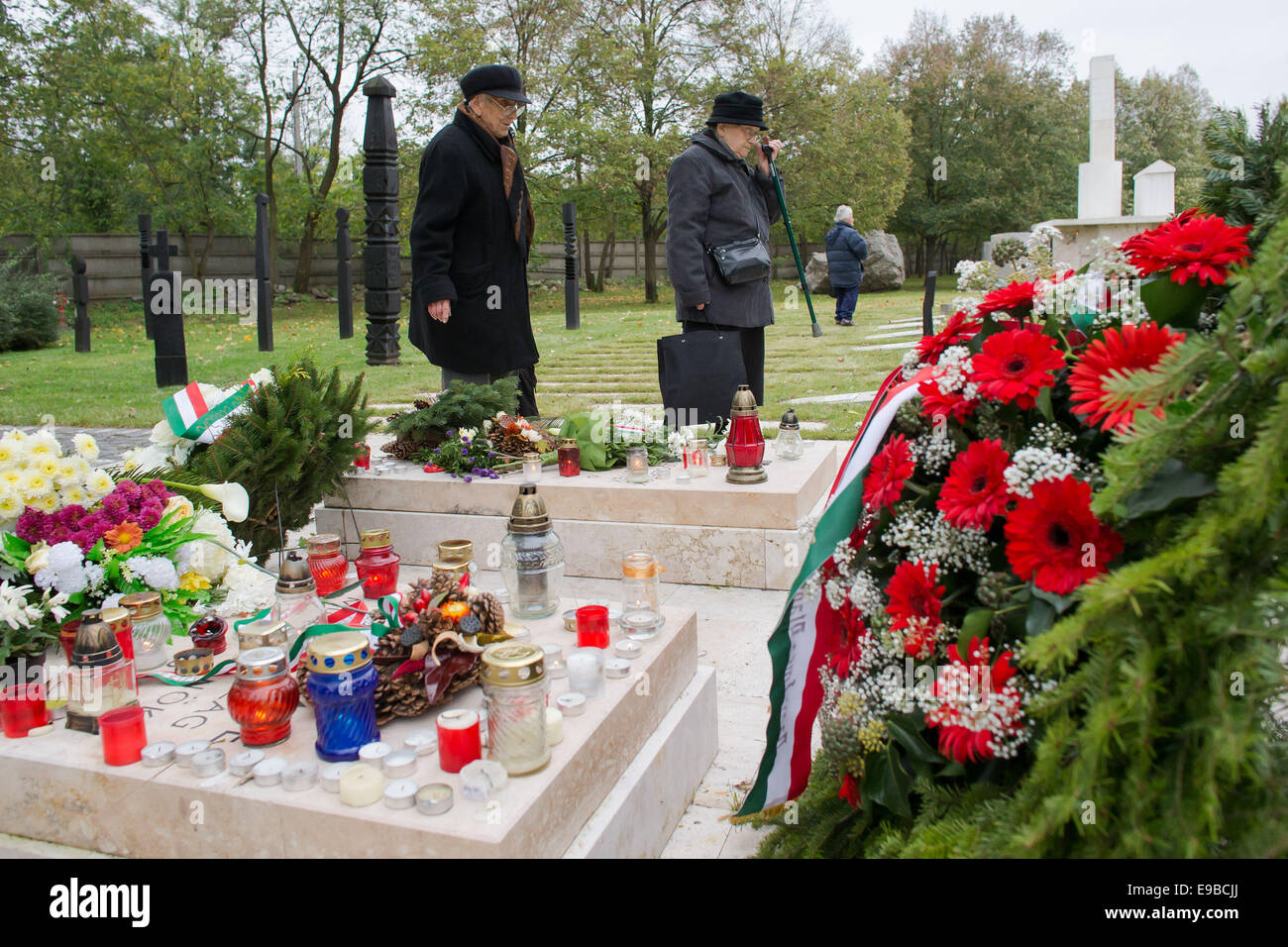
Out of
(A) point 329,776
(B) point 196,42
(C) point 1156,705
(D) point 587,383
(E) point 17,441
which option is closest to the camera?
(C) point 1156,705

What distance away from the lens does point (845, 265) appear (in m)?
15.3

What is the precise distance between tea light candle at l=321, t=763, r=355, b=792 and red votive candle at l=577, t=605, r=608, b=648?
771mm

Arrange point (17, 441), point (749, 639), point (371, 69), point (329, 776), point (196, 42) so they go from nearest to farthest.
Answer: point (329, 776) → point (17, 441) → point (749, 639) → point (196, 42) → point (371, 69)

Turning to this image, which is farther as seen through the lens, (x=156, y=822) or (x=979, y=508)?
(x=156, y=822)

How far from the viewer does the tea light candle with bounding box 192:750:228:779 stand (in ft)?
6.19

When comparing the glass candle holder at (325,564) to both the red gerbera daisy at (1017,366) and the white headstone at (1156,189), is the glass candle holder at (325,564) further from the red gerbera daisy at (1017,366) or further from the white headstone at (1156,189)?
the white headstone at (1156,189)

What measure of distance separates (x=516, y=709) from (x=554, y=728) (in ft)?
0.52

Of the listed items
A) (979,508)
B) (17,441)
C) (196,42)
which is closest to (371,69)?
(196,42)

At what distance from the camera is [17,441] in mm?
2760

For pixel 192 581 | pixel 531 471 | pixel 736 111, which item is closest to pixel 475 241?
pixel 531 471

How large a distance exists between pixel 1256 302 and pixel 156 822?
2.03 m

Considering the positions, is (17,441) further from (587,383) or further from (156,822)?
(587,383)

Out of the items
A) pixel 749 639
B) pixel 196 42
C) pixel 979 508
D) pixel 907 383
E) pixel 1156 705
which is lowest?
pixel 749 639

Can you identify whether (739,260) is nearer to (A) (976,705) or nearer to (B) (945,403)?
(B) (945,403)
